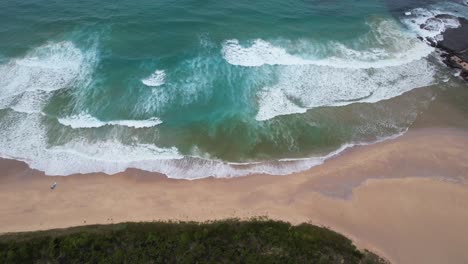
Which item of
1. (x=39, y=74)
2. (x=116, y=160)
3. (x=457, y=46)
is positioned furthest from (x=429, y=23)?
(x=39, y=74)

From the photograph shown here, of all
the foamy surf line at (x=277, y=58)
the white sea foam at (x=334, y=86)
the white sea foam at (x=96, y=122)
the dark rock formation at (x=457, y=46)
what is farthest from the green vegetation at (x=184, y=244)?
the dark rock formation at (x=457, y=46)

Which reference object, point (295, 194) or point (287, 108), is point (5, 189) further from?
point (287, 108)

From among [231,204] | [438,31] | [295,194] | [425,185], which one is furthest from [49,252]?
[438,31]

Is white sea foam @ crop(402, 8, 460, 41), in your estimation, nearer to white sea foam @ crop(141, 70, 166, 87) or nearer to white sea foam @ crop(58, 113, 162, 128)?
Result: white sea foam @ crop(141, 70, 166, 87)

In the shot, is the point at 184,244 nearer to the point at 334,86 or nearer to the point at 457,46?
the point at 334,86

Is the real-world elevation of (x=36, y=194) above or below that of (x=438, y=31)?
below

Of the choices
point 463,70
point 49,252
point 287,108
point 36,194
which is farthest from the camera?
point 463,70

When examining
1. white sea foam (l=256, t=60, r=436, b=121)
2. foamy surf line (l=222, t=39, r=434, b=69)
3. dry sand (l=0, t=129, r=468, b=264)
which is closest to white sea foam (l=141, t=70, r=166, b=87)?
foamy surf line (l=222, t=39, r=434, b=69)
